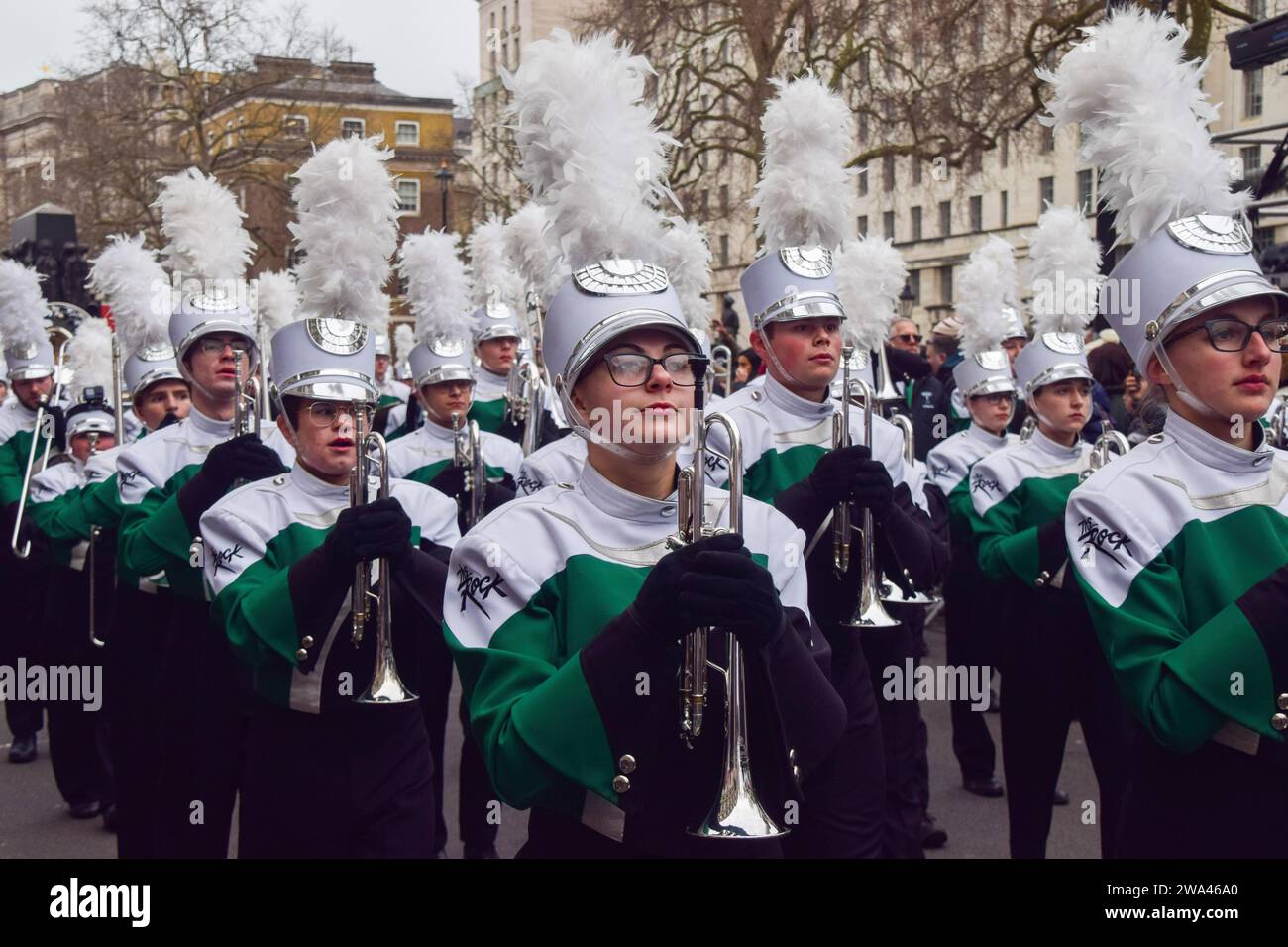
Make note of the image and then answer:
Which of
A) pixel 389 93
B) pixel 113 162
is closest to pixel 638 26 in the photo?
pixel 113 162

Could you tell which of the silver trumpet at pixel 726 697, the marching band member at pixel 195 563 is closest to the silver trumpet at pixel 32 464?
the marching band member at pixel 195 563

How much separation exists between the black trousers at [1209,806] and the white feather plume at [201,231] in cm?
483

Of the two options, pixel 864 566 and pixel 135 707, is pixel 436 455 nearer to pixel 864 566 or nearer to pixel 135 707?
pixel 135 707

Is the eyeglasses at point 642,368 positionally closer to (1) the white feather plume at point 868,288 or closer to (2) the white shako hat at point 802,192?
(2) the white shako hat at point 802,192

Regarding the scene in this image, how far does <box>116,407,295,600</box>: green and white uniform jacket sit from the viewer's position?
5.61 metres

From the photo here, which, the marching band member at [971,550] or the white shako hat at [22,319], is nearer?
the marching band member at [971,550]

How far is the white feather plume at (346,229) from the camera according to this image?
19.0 feet

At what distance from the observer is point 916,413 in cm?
1155

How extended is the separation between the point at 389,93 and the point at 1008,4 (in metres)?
54.9

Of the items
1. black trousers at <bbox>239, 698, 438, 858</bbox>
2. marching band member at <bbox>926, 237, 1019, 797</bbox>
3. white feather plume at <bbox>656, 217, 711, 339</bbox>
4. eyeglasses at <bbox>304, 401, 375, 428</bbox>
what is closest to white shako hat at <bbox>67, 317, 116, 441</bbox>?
white feather plume at <bbox>656, 217, 711, 339</bbox>

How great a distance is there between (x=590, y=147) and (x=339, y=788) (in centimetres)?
185

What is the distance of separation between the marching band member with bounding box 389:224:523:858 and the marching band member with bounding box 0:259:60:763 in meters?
2.24

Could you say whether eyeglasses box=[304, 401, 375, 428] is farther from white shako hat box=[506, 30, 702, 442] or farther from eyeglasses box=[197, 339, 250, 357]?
eyeglasses box=[197, 339, 250, 357]

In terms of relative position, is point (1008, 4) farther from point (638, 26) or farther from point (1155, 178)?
point (1155, 178)
